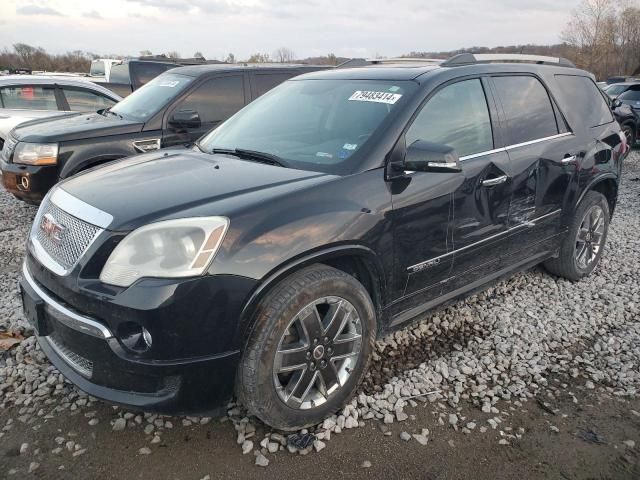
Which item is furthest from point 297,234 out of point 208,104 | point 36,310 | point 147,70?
point 147,70

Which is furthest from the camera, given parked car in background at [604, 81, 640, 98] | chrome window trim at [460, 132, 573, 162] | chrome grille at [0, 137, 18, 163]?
parked car in background at [604, 81, 640, 98]

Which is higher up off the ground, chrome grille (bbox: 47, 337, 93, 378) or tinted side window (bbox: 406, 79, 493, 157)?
tinted side window (bbox: 406, 79, 493, 157)

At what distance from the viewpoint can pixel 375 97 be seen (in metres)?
3.12

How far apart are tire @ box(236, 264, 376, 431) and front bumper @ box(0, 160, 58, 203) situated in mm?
4035

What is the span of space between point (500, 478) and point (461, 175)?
66.1 inches

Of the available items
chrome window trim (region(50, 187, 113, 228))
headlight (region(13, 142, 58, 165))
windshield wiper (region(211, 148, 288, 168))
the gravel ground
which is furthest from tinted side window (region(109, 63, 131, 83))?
chrome window trim (region(50, 187, 113, 228))

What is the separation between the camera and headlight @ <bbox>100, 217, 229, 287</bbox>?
214 centimetres

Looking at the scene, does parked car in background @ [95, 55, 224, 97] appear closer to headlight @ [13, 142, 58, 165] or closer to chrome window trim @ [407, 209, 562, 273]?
headlight @ [13, 142, 58, 165]

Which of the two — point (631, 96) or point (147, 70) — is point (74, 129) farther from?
point (631, 96)

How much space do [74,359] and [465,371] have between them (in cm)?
224

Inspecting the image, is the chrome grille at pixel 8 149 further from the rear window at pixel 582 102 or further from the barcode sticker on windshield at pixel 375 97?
the rear window at pixel 582 102

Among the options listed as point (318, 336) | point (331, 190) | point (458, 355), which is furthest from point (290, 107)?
point (458, 355)

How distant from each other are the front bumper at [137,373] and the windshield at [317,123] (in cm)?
122

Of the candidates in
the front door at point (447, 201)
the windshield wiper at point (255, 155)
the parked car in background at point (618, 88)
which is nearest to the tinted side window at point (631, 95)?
the parked car in background at point (618, 88)
